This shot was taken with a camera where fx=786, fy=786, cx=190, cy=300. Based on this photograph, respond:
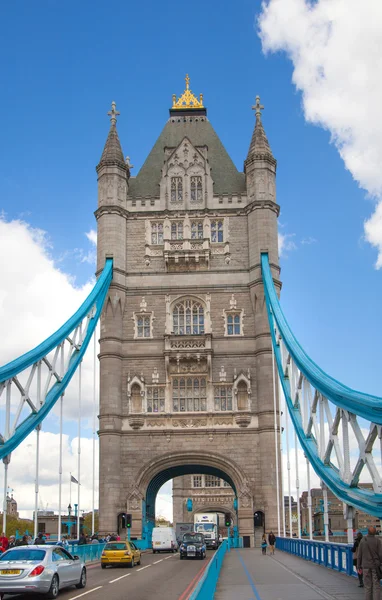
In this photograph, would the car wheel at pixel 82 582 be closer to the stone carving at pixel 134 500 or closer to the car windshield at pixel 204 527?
the stone carving at pixel 134 500

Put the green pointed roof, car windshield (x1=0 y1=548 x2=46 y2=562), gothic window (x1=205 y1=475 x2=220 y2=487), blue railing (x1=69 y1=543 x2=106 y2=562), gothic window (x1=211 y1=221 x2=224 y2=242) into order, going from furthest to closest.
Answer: gothic window (x1=205 y1=475 x2=220 y2=487) < the green pointed roof < gothic window (x1=211 y1=221 x2=224 y2=242) < blue railing (x1=69 y1=543 x2=106 y2=562) < car windshield (x1=0 y1=548 x2=46 y2=562)

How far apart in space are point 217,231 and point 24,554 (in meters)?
32.7

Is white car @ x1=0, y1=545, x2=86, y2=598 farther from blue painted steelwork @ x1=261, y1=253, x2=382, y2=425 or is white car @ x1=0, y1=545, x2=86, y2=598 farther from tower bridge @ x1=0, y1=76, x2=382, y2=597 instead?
tower bridge @ x1=0, y1=76, x2=382, y2=597

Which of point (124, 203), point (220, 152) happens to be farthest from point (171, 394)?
point (220, 152)

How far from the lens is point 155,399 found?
150ft

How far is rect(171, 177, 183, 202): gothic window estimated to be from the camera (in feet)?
164

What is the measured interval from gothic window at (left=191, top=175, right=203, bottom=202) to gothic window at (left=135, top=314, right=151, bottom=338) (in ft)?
27.8

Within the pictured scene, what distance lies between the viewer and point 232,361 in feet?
151

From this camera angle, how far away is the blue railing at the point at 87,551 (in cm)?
3122

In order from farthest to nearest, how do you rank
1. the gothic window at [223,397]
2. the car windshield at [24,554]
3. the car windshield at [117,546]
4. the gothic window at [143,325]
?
the gothic window at [143,325]
the gothic window at [223,397]
the car windshield at [117,546]
the car windshield at [24,554]

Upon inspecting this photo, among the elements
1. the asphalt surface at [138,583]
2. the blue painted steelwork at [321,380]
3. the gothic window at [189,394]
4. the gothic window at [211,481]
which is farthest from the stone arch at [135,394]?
the gothic window at [211,481]

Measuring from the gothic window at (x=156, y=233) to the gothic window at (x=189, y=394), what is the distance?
8985 mm

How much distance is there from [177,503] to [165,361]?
46135mm

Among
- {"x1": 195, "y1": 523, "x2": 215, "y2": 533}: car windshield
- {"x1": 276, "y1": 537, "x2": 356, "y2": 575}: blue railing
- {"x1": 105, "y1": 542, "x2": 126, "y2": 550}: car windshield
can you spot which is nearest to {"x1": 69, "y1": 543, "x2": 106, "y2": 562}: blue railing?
{"x1": 105, "y1": 542, "x2": 126, "y2": 550}: car windshield
